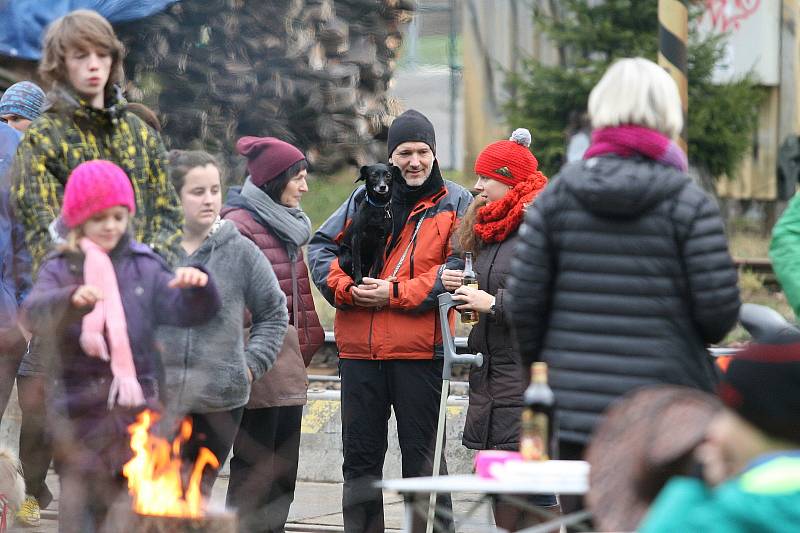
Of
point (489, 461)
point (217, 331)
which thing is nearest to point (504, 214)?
point (217, 331)

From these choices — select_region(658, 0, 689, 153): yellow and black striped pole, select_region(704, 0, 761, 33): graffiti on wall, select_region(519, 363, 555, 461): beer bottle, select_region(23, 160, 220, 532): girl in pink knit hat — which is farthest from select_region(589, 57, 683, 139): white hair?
select_region(704, 0, 761, 33): graffiti on wall

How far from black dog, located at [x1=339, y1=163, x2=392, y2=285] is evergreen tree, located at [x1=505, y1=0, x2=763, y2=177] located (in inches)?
504

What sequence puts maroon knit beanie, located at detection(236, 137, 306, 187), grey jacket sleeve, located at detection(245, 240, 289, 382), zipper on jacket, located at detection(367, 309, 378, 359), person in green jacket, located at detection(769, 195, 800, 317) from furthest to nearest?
maroon knit beanie, located at detection(236, 137, 306, 187) → zipper on jacket, located at detection(367, 309, 378, 359) → grey jacket sleeve, located at detection(245, 240, 289, 382) → person in green jacket, located at detection(769, 195, 800, 317)

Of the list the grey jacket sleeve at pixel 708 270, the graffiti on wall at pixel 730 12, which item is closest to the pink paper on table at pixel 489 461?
the grey jacket sleeve at pixel 708 270

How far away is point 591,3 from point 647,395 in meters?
17.5

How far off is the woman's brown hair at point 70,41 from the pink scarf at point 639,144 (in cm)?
186

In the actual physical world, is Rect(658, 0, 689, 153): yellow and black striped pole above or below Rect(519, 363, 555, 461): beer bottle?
above

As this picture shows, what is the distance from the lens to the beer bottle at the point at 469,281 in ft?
21.0

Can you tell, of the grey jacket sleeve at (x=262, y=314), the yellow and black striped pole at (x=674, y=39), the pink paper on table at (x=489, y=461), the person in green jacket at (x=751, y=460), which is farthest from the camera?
the yellow and black striped pole at (x=674, y=39)

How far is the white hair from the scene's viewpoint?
15.6 feet

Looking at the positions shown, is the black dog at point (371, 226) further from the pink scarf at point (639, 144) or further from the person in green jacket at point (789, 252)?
the pink scarf at point (639, 144)

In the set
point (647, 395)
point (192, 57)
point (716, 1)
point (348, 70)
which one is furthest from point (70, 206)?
point (716, 1)

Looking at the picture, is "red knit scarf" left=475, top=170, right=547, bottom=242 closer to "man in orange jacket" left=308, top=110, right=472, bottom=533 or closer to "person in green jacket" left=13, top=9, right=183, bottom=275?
"man in orange jacket" left=308, top=110, right=472, bottom=533

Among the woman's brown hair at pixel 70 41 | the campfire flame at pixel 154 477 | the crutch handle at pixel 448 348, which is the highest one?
the woman's brown hair at pixel 70 41
